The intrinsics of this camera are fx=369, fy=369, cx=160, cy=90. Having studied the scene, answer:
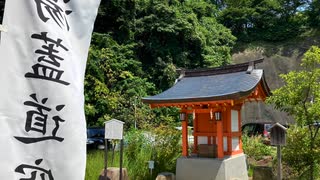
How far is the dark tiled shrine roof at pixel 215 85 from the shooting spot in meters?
9.41

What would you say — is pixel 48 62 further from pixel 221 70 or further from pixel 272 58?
pixel 272 58

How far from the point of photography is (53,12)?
2.24 m

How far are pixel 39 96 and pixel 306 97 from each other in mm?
6426

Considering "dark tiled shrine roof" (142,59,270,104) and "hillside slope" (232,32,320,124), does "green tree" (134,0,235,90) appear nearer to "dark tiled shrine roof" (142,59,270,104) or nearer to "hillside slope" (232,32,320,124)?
"hillside slope" (232,32,320,124)

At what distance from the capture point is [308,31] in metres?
31.4

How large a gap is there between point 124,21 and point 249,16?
15829mm

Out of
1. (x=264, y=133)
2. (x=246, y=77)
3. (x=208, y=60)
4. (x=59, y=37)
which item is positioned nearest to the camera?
(x=59, y=37)

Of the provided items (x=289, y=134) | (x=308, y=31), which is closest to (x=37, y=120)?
(x=289, y=134)

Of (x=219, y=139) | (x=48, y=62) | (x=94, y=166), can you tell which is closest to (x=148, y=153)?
(x=94, y=166)

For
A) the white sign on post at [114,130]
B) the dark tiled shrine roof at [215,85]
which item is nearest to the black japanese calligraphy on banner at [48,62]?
the white sign on post at [114,130]

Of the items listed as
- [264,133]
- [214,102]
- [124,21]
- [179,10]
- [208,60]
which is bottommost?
[264,133]

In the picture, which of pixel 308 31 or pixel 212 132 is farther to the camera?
pixel 308 31

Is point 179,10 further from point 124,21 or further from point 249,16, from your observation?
point 249,16

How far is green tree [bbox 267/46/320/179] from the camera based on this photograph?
734 cm
